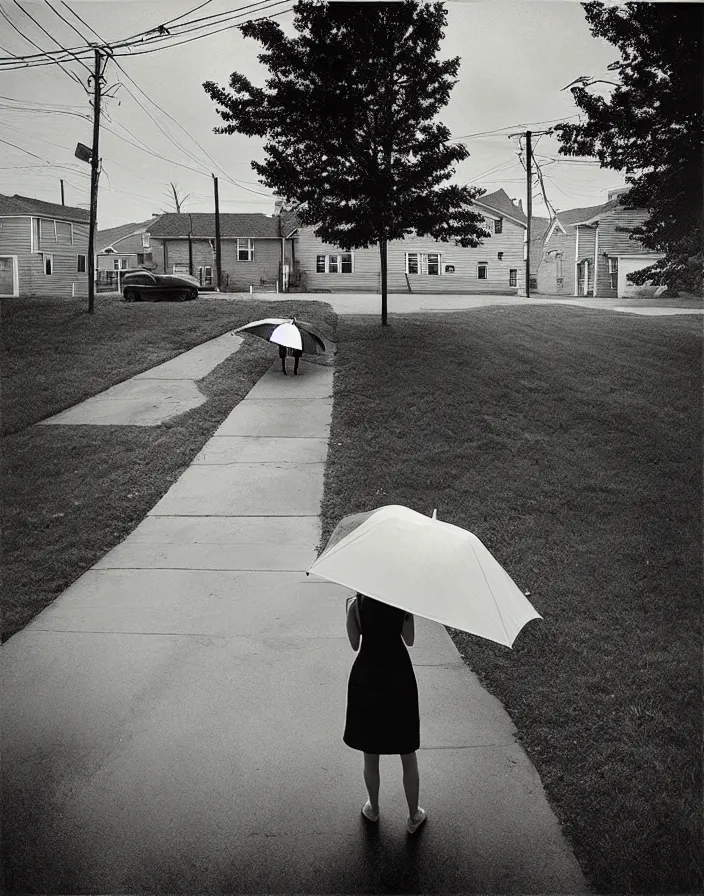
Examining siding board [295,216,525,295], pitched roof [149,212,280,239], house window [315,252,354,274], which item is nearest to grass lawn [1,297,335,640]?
siding board [295,216,525,295]

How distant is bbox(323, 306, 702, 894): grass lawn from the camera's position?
3490 mm

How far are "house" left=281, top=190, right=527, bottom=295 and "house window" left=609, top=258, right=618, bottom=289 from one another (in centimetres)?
477

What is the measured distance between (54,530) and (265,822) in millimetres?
4093

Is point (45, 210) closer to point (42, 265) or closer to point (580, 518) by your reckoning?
point (42, 265)

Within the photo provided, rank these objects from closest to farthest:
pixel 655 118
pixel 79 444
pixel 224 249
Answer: pixel 79 444 < pixel 655 118 < pixel 224 249

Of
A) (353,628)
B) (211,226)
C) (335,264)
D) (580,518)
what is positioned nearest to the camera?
(353,628)

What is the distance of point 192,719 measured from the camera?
13.0ft

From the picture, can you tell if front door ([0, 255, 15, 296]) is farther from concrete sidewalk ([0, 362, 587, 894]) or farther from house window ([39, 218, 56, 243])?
concrete sidewalk ([0, 362, 587, 894])

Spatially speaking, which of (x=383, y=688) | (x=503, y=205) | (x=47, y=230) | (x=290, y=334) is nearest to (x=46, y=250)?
(x=47, y=230)

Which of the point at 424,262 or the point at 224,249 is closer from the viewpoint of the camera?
the point at 424,262

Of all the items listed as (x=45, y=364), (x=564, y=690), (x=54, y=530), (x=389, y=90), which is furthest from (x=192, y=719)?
(x=389, y=90)

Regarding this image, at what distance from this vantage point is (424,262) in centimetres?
4131

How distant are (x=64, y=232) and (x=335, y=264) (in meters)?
15.5

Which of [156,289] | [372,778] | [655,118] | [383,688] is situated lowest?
[372,778]
